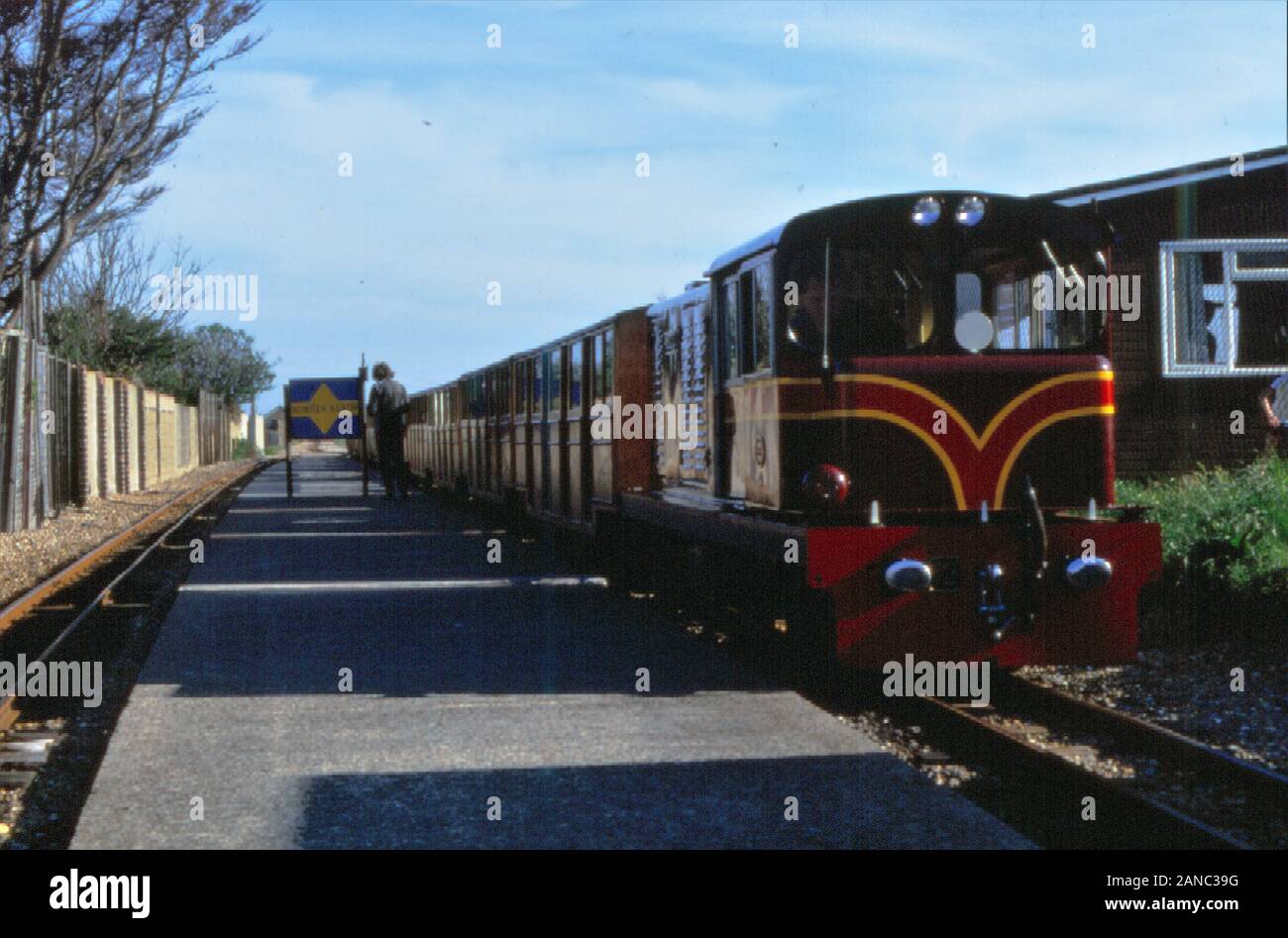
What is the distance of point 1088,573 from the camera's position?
8.50m

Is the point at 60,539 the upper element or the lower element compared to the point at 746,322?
lower

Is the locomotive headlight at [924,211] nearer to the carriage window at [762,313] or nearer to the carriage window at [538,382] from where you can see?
the carriage window at [762,313]

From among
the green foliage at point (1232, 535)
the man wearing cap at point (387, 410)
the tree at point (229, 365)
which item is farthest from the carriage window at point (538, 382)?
the tree at point (229, 365)

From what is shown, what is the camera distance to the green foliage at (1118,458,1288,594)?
10523mm

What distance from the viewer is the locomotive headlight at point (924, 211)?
8.66 m

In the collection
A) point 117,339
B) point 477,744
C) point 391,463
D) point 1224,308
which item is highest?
point 117,339

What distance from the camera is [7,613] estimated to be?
1210 cm

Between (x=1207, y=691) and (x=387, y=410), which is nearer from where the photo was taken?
(x=1207, y=691)

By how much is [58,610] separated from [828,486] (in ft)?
23.6

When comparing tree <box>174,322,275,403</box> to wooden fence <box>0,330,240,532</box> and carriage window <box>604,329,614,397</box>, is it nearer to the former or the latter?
wooden fence <box>0,330,240,532</box>

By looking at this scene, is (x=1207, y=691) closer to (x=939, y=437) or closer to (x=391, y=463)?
(x=939, y=437)

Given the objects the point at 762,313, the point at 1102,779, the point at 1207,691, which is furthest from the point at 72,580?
the point at 1102,779

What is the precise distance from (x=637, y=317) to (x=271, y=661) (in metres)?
5.23
